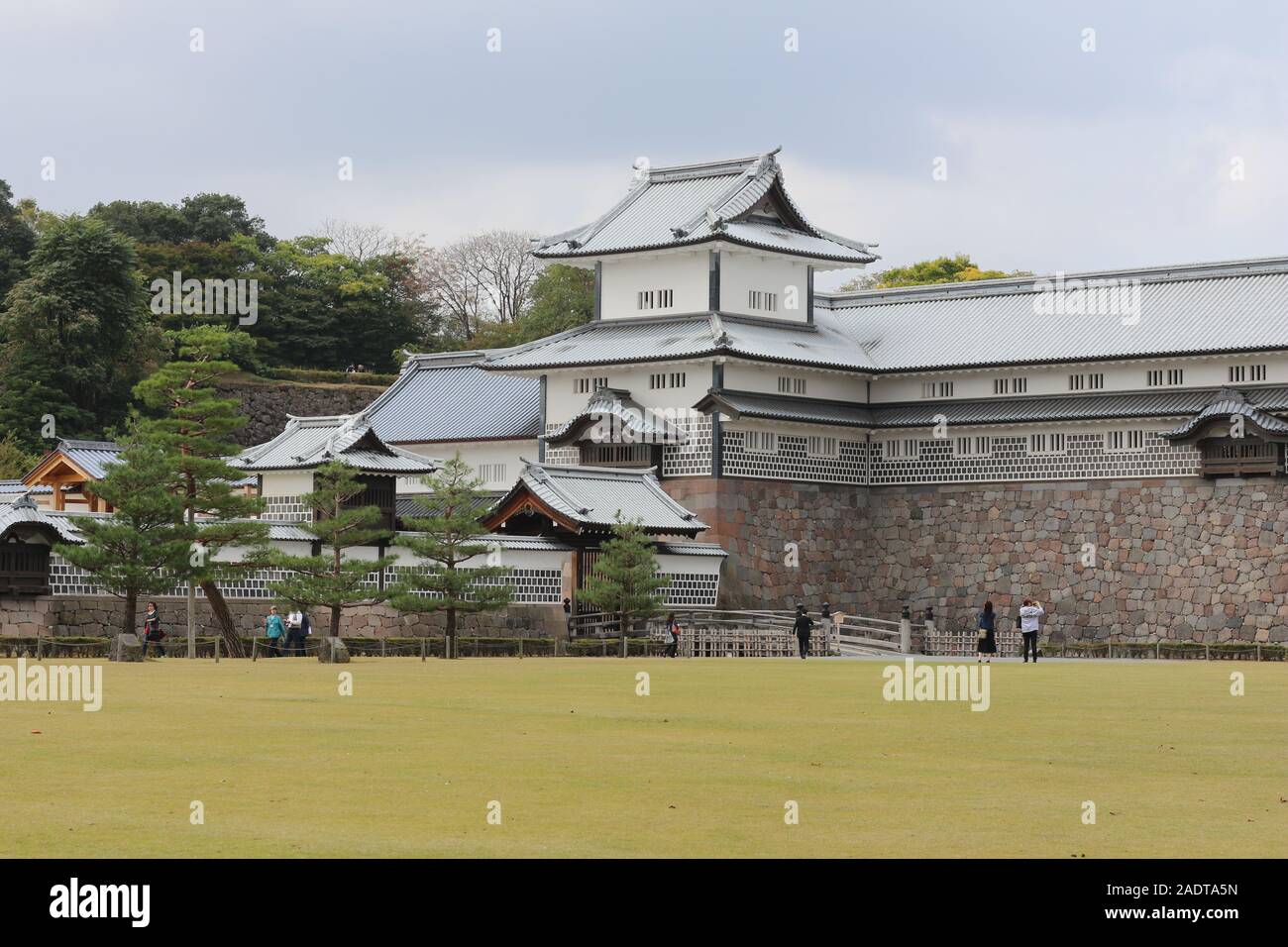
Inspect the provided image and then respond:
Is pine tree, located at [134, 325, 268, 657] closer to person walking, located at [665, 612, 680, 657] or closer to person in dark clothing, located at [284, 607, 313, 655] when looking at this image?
person in dark clothing, located at [284, 607, 313, 655]

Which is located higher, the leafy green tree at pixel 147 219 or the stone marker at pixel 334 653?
the leafy green tree at pixel 147 219

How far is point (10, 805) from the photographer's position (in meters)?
15.2

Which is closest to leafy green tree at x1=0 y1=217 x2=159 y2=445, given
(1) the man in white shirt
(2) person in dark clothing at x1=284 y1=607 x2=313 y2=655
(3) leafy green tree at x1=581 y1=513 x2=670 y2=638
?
(2) person in dark clothing at x1=284 y1=607 x2=313 y2=655

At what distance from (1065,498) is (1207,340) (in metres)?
6.21

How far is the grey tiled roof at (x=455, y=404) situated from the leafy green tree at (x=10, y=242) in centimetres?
2149

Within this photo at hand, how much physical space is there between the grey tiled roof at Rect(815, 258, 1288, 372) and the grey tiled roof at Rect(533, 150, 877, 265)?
8.64 ft

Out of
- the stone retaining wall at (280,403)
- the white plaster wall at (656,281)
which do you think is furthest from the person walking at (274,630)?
the stone retaining wall at (280,403)

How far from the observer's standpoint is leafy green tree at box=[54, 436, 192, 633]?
43500mm

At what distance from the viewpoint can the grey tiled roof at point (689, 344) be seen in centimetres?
5919

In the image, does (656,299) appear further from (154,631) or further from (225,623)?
(154,631)

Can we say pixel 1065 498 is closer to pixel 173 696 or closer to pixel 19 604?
pixel 19 604

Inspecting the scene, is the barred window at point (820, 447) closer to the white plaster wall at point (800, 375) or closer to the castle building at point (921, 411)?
the castle building at point (921, 411)

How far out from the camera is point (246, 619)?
50688mm

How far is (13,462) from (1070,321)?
1456 inches
